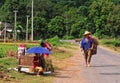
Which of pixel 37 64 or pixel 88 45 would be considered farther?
pixel 88 45

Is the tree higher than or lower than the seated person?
lower

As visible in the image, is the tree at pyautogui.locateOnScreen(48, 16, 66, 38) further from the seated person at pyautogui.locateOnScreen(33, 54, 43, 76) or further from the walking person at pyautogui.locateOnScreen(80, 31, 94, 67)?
the seated person at pyautogui.locateOnScreen(33, 54, 43, 76)

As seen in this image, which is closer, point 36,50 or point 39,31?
point 36,50

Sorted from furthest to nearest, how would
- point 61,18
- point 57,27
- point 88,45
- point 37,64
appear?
point 61,18, point 57,27, point 88,45, point 37,64

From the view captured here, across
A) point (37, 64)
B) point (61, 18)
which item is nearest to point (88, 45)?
point (37, 64)

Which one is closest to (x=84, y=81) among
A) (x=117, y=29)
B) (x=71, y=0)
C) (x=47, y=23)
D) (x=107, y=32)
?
(x=117, y=29)

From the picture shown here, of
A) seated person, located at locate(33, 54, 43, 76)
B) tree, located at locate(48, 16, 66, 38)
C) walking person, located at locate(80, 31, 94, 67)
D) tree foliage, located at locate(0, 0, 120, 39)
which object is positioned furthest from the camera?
tree, located at locate(48, 16, 66, 38)

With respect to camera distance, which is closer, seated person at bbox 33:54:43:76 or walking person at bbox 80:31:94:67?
seated person at bbox 33:54:43:76

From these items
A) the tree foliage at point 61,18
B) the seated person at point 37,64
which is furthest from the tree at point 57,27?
the seated person at point 37,64

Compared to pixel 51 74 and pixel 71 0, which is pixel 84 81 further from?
pixel 71 0

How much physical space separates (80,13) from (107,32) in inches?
1046

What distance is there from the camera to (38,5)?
112m

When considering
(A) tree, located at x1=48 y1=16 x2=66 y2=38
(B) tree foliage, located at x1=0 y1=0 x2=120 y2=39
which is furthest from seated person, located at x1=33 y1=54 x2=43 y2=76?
(A) tree, located at x1=48 y1=16 x2=66 y2=38

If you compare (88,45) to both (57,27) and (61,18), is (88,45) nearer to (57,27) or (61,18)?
(57,27)
